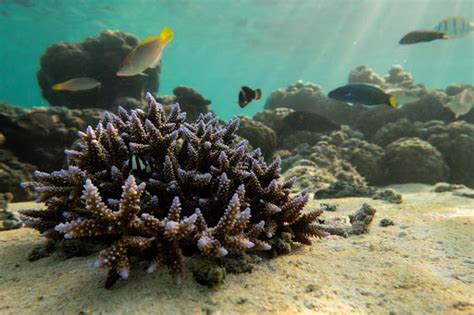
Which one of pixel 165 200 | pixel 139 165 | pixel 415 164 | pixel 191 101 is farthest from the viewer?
pixel 191 101

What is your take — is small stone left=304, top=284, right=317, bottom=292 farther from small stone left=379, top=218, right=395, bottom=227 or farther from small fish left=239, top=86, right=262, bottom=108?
small fish left=239, top=86, right=262, bottom=108

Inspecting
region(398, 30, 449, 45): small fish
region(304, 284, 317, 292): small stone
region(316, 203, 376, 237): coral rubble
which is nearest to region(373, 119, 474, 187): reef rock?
region(398, 30, 449, 45): small fish

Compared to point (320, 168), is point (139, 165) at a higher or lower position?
higher

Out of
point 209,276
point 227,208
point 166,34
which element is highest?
point 166,34

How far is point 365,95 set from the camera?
5820 millimetres

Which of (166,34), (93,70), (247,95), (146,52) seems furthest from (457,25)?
(93,70)

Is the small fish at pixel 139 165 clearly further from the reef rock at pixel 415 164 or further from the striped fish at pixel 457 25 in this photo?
the striped fish at pixel 457 25

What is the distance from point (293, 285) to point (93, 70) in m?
12.5

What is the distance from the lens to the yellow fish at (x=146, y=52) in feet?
15.1

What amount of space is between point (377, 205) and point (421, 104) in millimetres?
9436

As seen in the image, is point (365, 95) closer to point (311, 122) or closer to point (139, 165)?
point (311, 122)

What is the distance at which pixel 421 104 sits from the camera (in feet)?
38.4

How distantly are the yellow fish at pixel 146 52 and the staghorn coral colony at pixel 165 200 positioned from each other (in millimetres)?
2125

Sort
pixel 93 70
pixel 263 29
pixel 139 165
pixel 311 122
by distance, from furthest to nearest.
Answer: pixel 263 29, pixel 93 70, pixel 311 122, pixel 139 165
